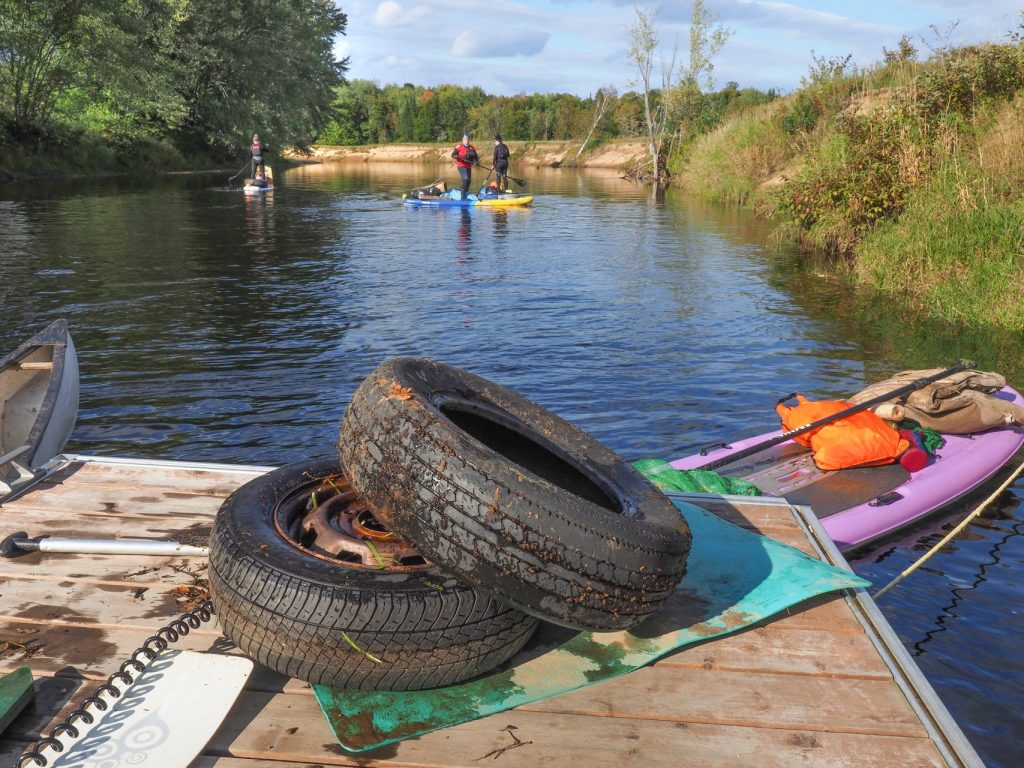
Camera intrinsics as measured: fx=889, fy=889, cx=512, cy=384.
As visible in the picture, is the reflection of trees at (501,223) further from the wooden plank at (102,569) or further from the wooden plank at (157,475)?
the wooden plank at (102,569)

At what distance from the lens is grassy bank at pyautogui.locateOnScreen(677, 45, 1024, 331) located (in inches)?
475

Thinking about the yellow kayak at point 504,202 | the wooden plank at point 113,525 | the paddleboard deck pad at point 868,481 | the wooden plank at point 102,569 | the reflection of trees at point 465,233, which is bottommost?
the paddleboard deck pad at point 868,481

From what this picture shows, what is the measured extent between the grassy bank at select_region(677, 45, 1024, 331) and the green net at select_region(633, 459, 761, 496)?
7754mm

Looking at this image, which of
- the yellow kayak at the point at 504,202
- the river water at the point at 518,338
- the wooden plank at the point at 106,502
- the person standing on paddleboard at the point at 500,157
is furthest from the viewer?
the person standing on paddleboard at the point at 500,157

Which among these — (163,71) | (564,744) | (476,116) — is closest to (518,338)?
(564,744)

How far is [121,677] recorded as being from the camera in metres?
2.96

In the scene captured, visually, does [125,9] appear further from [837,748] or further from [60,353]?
[837,748]

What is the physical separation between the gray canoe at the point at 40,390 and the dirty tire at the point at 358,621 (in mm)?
3606

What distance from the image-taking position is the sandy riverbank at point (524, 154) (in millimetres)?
60875

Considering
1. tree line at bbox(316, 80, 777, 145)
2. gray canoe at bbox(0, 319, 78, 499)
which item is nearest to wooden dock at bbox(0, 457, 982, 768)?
gray canoe at bbox(0, 319, 78, 499)

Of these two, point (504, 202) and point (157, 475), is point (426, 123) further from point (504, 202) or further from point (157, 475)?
point (157, 475)

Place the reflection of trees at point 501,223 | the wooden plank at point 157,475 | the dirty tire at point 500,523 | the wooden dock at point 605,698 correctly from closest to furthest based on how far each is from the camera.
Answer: the wooden dock at point 605,698, the dirty tire at point 500,523, the wooden plank at point 157,475, the reflection of trees at point 501,223

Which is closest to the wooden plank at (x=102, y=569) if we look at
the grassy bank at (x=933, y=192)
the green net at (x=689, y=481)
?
the green net at (x=689, y=481)

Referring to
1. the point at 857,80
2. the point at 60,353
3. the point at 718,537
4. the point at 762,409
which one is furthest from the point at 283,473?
the point at 857,80
